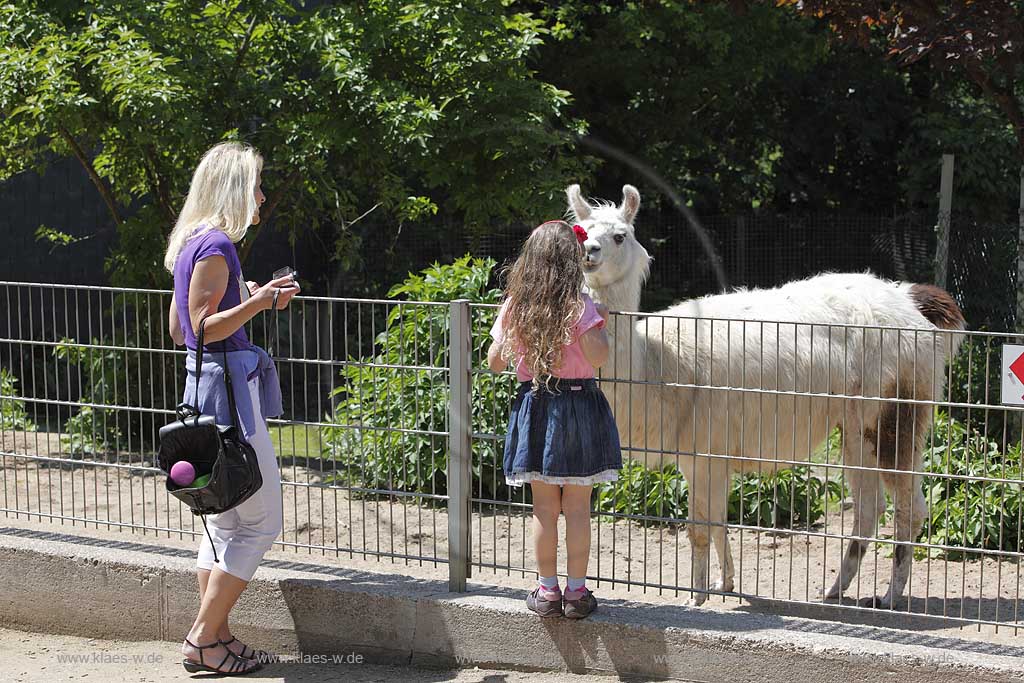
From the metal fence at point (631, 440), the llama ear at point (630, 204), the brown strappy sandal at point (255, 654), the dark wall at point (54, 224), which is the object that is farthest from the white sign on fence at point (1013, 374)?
the dark wall at point (54, 224)

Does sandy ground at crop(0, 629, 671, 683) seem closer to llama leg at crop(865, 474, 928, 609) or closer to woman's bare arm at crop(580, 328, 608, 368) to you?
woman's bare arm at crop(580, 328, 608, 368)

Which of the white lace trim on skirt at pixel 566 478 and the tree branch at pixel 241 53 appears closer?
the white lace trim on skirt at pixel 566 478

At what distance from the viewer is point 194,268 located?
4328 millimetres

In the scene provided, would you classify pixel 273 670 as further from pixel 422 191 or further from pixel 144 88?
pixel 422 191

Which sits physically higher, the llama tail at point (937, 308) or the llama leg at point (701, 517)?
the llama tail at point (937, 308)

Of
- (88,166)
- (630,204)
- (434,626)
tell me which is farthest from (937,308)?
(88,166)

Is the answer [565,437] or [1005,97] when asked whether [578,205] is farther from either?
[1005,97]

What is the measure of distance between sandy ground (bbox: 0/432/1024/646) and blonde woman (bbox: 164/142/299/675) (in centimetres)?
36

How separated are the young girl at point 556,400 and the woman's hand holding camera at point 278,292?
778mm

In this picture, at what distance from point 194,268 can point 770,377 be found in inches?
113

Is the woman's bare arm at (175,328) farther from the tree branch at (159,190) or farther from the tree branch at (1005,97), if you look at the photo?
the tree branch at (1005,97)

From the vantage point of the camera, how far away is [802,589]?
6.30 meters

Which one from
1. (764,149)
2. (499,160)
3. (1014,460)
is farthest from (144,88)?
(764,149)

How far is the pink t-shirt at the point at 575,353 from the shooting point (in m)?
4.39
